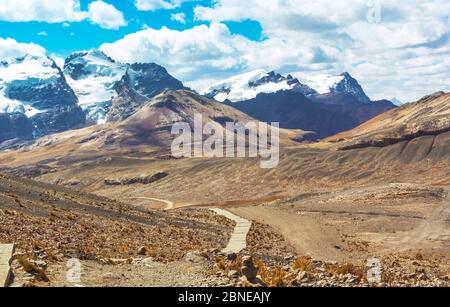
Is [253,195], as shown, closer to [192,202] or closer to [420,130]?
[192,202]

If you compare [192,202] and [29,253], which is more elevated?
[29,253]

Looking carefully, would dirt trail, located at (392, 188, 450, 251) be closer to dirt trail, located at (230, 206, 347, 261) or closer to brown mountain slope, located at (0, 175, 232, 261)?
dirt trail, located at (230, 206, 347, 261)

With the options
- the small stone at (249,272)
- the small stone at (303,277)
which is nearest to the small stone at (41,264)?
the small stone at (249,272)

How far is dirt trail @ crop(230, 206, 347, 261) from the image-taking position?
43.2m

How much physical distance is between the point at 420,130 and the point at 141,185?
79.7 m

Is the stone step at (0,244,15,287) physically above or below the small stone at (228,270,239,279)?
above

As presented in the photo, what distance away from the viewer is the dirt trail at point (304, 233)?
43.2 meters

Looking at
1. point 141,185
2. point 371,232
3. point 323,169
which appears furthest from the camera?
point 141,185

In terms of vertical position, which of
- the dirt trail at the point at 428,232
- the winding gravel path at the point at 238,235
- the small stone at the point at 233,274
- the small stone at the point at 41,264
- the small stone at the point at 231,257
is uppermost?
the small stone at the point at 41,264

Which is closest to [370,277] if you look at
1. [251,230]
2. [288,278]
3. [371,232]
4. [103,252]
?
[288,278]

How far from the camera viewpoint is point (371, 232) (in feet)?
185

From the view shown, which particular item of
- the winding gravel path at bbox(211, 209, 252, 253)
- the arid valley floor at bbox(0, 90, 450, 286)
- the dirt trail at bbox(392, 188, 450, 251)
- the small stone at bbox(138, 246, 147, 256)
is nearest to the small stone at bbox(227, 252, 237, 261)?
the arid valley floor at bbox(0, 90, 450, 286)

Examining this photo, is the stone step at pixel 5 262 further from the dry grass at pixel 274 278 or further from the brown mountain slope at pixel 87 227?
the dry grass at pixel 274 278
